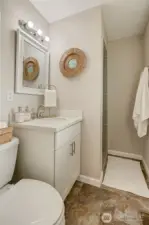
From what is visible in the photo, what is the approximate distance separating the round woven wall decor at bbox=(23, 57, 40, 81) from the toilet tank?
2.72 feet

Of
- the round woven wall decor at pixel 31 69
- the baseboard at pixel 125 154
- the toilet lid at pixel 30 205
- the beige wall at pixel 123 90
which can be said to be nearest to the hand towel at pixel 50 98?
the round woven wall decor at pixel 31 69

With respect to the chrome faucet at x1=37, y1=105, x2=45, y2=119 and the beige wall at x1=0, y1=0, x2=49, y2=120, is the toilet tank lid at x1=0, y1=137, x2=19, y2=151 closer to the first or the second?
the beige wall at x1=0, y1=0, x2=49, y2=120

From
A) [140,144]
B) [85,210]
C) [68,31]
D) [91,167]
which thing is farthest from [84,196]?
[68,31]

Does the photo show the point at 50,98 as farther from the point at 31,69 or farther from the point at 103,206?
the point at 103,206

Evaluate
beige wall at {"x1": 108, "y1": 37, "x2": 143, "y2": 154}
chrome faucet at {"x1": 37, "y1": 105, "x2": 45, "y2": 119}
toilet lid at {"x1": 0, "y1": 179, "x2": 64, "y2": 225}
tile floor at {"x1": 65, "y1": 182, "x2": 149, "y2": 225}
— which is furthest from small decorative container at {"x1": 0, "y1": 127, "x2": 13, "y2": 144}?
beige wall at {"x1": 108, "y1": 37, "x2": 143, "y2": 154}

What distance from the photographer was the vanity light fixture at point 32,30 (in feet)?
5.09

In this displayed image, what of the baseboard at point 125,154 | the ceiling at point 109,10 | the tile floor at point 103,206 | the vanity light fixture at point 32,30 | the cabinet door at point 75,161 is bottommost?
the tile floor at point 103,206

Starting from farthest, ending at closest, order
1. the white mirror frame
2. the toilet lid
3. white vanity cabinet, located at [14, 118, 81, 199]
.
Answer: the white mirror frame → white vanity cabinet, located at [14, 118, 81, 199] → the toilet lid

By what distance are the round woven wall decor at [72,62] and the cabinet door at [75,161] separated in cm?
87

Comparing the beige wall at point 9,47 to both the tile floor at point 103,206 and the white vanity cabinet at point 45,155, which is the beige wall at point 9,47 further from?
the tile floor at point 103,206

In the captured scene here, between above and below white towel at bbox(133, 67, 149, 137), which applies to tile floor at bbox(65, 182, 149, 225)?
below

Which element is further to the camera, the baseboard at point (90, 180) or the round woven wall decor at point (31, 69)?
the baseboard at point (90, 180)

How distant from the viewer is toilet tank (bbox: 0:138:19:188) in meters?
1.11

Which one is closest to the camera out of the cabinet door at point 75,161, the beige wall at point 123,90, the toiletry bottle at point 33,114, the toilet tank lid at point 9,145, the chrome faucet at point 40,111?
the toilet tank lid at point 9,145
